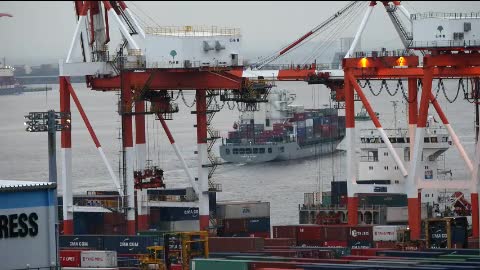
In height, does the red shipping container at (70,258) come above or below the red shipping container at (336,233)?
below

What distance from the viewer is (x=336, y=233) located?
161 feet

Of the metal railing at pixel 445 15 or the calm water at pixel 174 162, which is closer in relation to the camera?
the metal railing at pixel 445 15

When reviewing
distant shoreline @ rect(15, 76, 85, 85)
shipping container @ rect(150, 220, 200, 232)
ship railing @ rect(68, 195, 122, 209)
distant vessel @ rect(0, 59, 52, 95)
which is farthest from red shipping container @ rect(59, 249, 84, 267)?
shipping container @ rect(150, 220, 200, 232)

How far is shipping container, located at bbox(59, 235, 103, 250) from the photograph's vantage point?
155 feet

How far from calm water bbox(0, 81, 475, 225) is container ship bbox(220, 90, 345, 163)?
1050 mm

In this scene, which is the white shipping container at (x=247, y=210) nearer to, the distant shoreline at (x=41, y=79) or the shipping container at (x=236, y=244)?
the distant shoreline at (x=41, y=79)

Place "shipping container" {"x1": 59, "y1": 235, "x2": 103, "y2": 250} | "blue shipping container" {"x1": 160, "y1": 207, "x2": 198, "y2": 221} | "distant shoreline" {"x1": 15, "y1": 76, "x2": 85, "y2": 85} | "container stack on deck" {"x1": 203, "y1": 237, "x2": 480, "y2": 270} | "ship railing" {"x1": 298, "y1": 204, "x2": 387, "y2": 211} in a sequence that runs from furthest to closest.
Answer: "ship railing" {"x1": 298, "y1": 204, "x2": 387, "y2": 211}
"blue shipping container" {"x1": 160, "y1": 207, "x2": 198, "y2": 221}
"distant shoreline" {"x1": 15, "y1": 76, "x2": 85, "y2": 85}
"shipping container" {"x1": 59, "y1": 235, "x2": 103, "y2": 250}
"container stack on deck" {"x1": 203, "y1": 237, "x2": 480, "y2": 270}

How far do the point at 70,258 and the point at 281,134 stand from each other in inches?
2390

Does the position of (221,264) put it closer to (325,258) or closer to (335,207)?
(325,258)

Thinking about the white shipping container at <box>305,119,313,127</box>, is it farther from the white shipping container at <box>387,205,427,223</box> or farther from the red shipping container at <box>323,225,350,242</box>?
the red shipping container at <box>323,225,350,242</box>

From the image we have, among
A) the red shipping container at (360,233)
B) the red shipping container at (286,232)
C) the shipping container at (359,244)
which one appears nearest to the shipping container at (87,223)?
the red shipping container at (286,232)

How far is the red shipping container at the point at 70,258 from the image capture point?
41.6 meters

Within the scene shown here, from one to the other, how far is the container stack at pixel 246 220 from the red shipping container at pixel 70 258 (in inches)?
472

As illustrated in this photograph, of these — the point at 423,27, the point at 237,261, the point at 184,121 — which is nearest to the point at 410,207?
the point at 423,27
